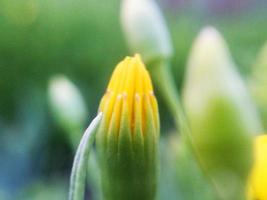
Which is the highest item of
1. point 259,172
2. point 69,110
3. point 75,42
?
point 75,42

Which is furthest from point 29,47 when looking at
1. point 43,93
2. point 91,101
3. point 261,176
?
point 261,176

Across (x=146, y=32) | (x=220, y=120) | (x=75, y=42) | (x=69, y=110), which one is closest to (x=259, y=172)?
(x=220, y=120)

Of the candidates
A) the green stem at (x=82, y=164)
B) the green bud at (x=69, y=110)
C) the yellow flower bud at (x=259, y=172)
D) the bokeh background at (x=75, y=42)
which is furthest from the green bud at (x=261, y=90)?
the bokeh background at (x=75, y=42)

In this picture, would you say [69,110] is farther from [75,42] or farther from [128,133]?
[75,42]

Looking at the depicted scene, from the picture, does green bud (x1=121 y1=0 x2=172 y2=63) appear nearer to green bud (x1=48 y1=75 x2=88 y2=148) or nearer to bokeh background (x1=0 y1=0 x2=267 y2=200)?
green bud (x1=48 y1=75 x2=88 y2=148)

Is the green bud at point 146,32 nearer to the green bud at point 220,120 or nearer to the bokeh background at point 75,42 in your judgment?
the green bud at point 220,120

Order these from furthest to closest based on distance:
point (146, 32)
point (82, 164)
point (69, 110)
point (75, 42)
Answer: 1. point (75, 42)
2. point (69, 110)
3. point (146, 32)
4. point (82, 164)
